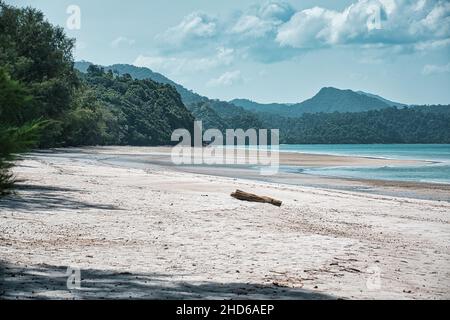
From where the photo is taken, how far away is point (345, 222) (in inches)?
608

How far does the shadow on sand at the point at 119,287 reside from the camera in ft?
21.3

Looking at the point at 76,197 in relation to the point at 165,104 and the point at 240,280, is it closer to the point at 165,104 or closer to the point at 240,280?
the point at 240,280

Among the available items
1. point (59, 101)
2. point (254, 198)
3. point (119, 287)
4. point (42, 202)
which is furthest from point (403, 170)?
point (119, 287)

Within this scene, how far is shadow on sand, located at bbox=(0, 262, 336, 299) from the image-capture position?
648 cm

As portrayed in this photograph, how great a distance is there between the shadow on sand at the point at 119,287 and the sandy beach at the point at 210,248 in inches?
0.5

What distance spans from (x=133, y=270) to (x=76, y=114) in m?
61.4

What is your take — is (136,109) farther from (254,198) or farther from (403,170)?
(254,198)

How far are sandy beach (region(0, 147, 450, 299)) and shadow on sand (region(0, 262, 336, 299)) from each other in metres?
0.01

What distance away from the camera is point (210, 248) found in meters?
10.1

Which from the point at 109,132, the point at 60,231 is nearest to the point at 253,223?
the point at 60,231

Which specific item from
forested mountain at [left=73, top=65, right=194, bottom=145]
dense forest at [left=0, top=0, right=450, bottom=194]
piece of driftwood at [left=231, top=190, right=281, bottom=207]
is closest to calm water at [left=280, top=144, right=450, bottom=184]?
dense forest at [left=0, top=0, right=450, bottom=194]

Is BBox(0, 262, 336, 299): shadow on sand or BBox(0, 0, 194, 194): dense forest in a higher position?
BBox(0, 0, 194, 194): dense forest

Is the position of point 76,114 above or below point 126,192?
above

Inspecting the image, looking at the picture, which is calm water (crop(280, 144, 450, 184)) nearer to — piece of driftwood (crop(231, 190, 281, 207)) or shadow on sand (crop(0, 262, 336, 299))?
piece of driftwood (crop(231, 190, 281, 207))
